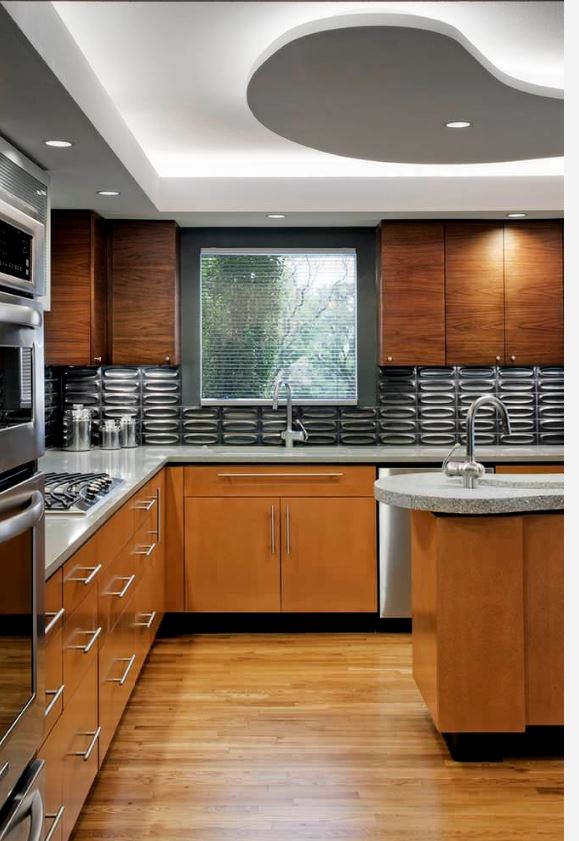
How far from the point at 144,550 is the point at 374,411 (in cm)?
193

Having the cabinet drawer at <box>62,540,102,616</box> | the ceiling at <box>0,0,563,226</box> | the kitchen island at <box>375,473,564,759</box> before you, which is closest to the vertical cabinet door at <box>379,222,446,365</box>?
the ceiling at <box>0,0,563,226</box>

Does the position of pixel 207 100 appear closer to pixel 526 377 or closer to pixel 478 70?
pixel 478 70

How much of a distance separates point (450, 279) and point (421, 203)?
0.49 metres

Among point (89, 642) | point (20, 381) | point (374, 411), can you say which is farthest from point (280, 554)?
point (20, 381)

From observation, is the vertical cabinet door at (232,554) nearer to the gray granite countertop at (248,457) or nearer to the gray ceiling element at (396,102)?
the gray granite countertop at (248,457)

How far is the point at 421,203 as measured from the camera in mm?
4516

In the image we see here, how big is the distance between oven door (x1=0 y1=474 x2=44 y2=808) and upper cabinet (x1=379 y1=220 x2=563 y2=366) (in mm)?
3400

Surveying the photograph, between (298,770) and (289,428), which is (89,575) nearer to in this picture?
(298,770)

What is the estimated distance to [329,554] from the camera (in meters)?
4.48

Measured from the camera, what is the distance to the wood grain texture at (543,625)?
9.50 feet

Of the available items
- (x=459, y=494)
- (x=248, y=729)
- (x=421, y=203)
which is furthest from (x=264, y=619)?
(x=421, y=203)

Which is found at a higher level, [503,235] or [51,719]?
[503,235]

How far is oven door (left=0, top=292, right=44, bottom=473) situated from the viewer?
4.39 feet

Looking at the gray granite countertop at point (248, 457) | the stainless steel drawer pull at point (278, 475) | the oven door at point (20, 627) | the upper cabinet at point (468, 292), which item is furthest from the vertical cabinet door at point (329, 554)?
the oven door at point (20, 627)
